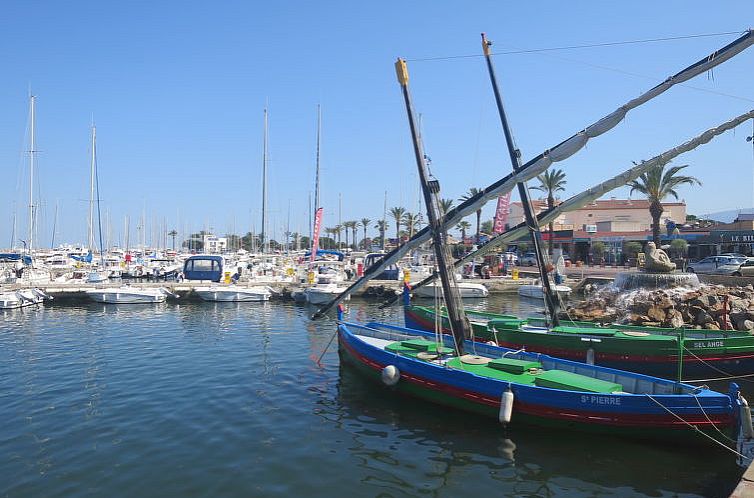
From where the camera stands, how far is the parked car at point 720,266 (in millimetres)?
48312

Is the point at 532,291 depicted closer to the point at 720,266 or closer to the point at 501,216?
the point at 501,216

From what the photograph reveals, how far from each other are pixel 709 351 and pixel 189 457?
19022 mm

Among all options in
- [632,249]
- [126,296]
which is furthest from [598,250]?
[126,296]

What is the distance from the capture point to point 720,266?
49.7 metres

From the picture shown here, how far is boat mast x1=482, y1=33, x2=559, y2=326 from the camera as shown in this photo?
23969 mm

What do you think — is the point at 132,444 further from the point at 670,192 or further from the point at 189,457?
the point at 670,192

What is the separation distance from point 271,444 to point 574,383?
343 inches

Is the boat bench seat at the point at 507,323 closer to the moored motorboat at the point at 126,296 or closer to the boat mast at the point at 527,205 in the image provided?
the boat mast at the point at 527,205

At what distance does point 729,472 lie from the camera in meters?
12.4

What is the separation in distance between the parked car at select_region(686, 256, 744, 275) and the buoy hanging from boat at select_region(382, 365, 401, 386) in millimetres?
42745

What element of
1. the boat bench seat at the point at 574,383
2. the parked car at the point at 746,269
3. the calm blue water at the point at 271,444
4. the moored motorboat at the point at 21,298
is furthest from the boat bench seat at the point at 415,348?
the parked car at the point at 746,269

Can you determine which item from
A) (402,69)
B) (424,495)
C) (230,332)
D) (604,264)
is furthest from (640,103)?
(604,264)

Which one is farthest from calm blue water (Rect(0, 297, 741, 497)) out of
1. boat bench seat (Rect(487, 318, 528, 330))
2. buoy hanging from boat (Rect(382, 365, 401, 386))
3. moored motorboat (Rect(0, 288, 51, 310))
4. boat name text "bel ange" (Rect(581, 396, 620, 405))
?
moored motorboat (Rect(0, 288, 51, 310))

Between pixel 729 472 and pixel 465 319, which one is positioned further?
pixel 465 319
